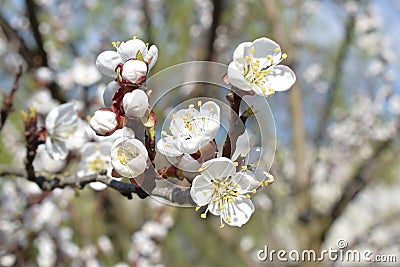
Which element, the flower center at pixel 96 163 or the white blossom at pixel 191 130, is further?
the flower center at pixel 96 163

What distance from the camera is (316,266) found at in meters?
2.87

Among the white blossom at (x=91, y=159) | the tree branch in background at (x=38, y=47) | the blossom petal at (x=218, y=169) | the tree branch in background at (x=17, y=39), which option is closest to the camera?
the blossom petal at (x=218, y=169)

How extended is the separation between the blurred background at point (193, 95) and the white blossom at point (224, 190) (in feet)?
2.10

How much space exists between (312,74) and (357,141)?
1040 millimetres

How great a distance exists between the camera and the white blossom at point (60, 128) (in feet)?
4.09

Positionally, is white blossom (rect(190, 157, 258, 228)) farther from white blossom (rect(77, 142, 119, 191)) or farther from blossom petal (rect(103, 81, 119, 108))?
white blossom (rect(77, 142, 119, 191))

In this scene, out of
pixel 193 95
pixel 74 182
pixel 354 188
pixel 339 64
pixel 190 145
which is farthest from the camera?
pixel 339 64

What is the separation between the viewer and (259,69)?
0.85 m

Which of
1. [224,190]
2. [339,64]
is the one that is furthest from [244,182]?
[339,64]

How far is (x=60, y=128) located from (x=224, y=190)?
0.61 metres

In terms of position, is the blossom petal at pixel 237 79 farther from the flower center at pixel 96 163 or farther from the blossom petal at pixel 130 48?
the flower center at pixel 96 163

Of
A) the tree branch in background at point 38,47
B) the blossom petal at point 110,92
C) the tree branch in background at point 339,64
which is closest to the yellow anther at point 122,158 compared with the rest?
the blossom petal at point 110,92

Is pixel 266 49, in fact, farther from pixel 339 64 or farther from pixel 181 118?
pixel 339 64

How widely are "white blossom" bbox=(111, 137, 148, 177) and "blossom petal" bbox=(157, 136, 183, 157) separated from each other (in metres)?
0.03
